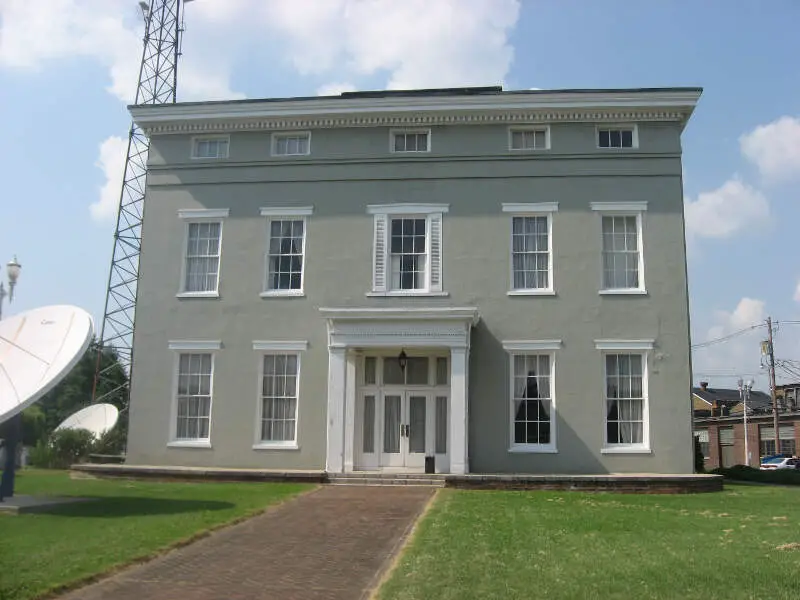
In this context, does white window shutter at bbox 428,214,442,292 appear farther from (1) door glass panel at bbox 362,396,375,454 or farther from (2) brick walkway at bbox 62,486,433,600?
(2) brick walkway at bbox 62,486,433,600

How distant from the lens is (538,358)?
21.4 meters

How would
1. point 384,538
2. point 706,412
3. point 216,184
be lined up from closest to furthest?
point 384,538, point 216,184, point 706,412

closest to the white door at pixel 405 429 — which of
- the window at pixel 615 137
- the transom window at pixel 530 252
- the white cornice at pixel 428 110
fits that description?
the transom window at pixel 530 252

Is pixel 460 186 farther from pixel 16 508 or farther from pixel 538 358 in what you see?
pixel 16 508

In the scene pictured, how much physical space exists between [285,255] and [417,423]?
603 centimetres

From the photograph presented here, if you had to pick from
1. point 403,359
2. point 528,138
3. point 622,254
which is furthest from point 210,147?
point 622,254

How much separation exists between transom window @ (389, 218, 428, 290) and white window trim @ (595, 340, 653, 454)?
16.9 ft

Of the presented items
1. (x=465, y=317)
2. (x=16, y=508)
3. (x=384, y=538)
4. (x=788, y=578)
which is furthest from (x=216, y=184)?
(x=788, y=578)

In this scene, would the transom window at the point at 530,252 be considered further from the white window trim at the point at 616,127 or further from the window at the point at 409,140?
the window at the point at 409,140

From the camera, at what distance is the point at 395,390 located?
21.5m

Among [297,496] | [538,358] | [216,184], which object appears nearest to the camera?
[297,496]

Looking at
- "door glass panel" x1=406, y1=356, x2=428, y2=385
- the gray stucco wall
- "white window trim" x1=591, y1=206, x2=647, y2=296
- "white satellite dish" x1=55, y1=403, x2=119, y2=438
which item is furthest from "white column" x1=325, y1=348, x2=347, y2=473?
"white satellite dish" x1=55, y1=403, x2=119, y2=438

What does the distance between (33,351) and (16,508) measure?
2.58 m

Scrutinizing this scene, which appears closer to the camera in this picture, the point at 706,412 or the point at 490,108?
the point at 490,108
